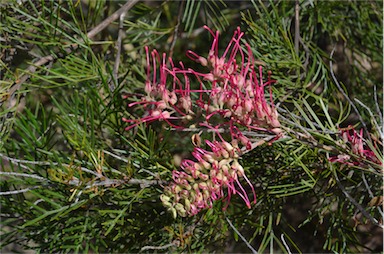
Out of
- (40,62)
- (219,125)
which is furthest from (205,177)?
(40,62)

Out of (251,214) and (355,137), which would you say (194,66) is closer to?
(251,214)

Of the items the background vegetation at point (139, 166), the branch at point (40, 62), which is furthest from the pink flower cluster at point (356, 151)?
the branch at point (40, 62)

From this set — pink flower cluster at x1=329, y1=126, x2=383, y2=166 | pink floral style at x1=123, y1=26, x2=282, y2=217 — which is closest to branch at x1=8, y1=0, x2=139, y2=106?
pink floral style at x1=123, y1=26, x2=282, y2=217

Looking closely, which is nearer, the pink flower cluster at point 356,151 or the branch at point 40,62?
the pink flower cluster at point 356,151

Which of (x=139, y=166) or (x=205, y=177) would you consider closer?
(x=205, y=177)

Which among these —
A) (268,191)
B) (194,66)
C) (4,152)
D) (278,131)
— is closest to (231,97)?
(278,131)

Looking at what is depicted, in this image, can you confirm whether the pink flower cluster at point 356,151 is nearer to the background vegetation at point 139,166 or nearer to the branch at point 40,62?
the background vegetation at point 139,166

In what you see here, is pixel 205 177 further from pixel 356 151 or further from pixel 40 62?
pixel 40 62

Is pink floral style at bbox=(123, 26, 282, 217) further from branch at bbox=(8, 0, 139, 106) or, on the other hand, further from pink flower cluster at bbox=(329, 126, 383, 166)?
branch at bbox=(8, 0, 139, 106)

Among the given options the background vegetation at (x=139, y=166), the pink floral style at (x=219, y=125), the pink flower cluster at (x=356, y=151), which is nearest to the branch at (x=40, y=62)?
the background vegetation at (x=139, y=166)

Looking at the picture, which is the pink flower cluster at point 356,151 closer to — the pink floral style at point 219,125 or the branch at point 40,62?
the pink floral style at point 219,125

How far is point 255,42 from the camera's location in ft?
2.17

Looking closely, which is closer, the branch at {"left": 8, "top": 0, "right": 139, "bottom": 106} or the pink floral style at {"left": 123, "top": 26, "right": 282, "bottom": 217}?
the pink floral style at {"left": 123, "top": 26, "right": 282, "bottom": 217}

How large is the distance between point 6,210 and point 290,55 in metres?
0.36
